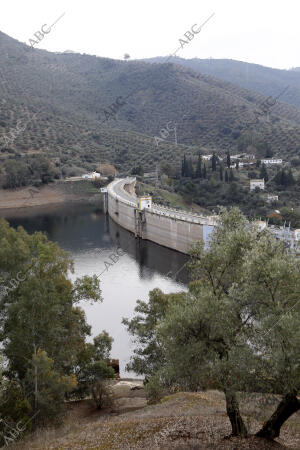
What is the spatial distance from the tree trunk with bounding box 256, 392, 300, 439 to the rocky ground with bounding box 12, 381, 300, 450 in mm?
176

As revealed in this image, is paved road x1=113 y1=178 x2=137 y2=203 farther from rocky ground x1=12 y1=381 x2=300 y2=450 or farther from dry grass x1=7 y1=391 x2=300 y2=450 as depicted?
dry grass x1=7 y1=391 x2=300 y2=450

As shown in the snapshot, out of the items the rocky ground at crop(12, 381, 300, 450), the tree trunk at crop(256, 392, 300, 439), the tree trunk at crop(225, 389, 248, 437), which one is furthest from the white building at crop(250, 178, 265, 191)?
the tree trunk at crop(256, 392, 300, 439)

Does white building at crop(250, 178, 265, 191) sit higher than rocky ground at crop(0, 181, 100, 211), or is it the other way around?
white building at crop(250, 178, 265, 191)

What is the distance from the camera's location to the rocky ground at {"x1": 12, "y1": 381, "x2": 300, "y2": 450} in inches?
360

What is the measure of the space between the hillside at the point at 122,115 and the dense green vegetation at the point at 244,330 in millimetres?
58393

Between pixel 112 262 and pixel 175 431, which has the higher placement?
pixel 175 431

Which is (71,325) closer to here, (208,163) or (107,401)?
(107,401)

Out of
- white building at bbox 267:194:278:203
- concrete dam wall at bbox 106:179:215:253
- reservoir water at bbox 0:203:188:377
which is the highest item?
white building at bbox 267:194:278:203

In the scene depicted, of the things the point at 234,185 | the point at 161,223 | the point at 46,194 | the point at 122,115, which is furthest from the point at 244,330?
the point at 122,115

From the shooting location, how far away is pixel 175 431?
10.2 m

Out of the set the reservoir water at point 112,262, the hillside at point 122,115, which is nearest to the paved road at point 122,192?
the reservoir water at point 112,262

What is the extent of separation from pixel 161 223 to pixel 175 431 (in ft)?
122

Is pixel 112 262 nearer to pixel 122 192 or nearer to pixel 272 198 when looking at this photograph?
pixel 272 198

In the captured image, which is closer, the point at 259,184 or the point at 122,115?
the point at 259,184
